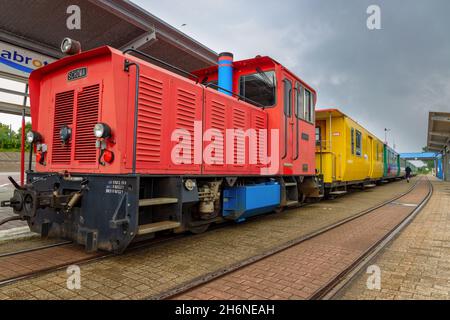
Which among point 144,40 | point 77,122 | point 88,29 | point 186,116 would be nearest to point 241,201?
point 186,116

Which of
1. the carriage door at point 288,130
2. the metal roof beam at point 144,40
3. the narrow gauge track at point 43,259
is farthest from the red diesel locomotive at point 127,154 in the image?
the metal roof beam at point 144,40

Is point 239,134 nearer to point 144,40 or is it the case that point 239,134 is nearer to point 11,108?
point 144,40

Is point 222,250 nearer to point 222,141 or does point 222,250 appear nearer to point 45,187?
point 222,141

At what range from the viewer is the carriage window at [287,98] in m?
7.00

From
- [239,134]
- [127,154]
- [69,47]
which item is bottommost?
[127,154]

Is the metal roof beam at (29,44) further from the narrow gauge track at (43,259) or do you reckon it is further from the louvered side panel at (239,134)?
the louvered side panel at (239,134)

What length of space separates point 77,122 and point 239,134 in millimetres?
2984

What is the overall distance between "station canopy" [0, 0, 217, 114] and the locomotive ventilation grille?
8.85 feet

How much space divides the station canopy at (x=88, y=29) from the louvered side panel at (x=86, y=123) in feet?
9.39

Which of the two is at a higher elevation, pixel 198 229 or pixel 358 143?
pixel 358 143

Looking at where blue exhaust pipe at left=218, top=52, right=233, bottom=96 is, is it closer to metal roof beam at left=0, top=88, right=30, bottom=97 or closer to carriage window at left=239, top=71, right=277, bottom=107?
carriage window at left=239, top=71, right=277, bottom=107

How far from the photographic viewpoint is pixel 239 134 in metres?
6.06

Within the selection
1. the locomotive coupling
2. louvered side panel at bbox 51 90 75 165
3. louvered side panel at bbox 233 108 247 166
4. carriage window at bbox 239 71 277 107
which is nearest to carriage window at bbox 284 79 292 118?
carriage window at bbox 239 71 277 107
